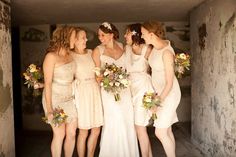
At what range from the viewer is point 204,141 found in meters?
5.59

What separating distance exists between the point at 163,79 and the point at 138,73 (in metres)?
0.39

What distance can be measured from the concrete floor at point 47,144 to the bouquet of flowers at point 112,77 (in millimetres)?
1844

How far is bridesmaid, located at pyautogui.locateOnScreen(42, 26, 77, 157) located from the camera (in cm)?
417

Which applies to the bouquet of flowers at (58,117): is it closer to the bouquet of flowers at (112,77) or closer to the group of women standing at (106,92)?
the group of women standing at (106,92)

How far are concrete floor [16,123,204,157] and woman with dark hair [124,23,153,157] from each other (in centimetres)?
146

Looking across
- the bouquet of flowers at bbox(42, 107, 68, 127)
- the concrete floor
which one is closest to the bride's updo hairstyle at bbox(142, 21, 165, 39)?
the bouquet of flowers at bbox(42, 107, 68, 127)

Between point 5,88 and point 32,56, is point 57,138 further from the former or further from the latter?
point 32,56

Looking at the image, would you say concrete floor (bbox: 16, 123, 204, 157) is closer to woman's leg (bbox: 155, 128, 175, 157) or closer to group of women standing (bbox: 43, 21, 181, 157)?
group of women standing (bbox: 43, 21, 181, 157)

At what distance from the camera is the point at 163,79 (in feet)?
14.0

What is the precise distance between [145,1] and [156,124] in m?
2.10

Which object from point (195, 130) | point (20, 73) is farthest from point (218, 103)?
point (20, 73)

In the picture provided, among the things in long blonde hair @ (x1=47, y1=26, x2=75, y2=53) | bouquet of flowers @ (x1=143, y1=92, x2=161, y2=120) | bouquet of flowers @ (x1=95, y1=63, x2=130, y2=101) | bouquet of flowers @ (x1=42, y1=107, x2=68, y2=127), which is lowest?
bouquet of flowers @ (x1=42, y1=107, x2=68, y2=127)

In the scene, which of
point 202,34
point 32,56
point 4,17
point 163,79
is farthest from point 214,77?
point 32,56

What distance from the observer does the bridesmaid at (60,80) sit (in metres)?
4.17
